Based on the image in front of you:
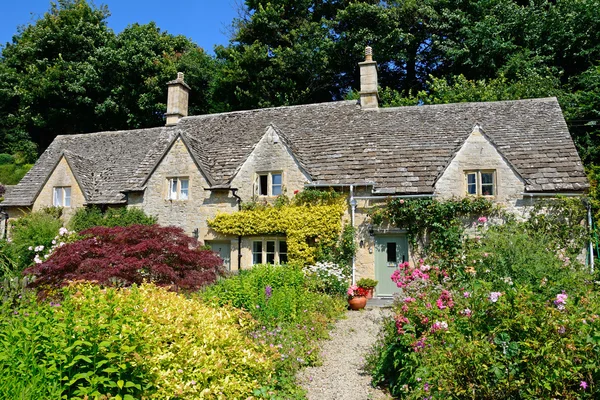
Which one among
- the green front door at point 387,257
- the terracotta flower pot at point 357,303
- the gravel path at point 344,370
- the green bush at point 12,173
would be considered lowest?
the gravel path at point 344,370

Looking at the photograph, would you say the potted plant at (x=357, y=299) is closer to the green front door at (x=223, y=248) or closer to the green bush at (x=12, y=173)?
the green front door at (x=223, y=248)

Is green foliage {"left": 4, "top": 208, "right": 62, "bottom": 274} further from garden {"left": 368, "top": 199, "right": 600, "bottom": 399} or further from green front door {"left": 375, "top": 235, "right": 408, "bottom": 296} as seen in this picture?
garden {"left": 368, "top": 199, "right": 600, "bottom": 399}

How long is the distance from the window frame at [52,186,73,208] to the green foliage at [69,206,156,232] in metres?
1.40

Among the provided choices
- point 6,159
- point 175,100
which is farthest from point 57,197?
point 6,159

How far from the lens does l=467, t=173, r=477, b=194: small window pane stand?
1655 centimetres

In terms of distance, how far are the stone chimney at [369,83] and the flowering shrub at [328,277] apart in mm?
9008

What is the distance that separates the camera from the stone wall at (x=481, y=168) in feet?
52.1

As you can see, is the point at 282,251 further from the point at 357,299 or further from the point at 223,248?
the point at 357,299

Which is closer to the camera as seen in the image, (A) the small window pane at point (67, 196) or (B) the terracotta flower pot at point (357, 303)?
(B) the terracotta flower pot at point (357, 303)

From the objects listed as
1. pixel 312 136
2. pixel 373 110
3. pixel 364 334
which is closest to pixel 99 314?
pixel 364 334

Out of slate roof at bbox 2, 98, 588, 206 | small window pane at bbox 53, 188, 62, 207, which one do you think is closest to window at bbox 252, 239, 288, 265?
slate roof at bbox 2, 98, 588, 206

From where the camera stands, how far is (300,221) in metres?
17.1

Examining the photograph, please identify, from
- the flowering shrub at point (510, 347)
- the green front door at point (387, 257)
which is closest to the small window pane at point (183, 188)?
the green front door at point (387, 257)

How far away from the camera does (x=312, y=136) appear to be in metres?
20.4
